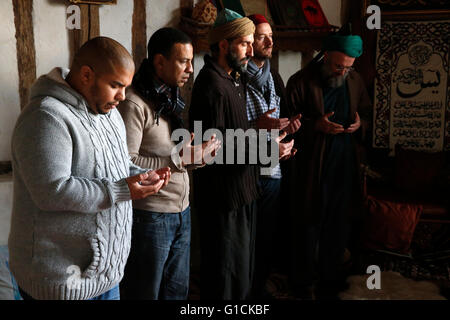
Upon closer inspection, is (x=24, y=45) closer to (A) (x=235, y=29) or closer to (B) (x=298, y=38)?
(A) (x=235, y=29)

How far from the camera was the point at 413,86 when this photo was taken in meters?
4.39

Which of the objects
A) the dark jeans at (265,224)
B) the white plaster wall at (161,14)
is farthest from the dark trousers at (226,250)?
the white plaster wall at (161,14)

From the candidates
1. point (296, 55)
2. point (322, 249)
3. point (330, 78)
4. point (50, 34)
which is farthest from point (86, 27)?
point (322, 249)

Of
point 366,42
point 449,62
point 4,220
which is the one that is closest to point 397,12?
point 366,42

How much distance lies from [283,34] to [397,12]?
122 centimetres

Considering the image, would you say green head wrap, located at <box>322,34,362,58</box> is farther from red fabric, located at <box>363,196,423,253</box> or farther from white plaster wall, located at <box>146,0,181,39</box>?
red fabric, located at <box>363,196,423,253</box>

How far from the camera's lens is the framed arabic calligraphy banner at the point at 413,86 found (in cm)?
430

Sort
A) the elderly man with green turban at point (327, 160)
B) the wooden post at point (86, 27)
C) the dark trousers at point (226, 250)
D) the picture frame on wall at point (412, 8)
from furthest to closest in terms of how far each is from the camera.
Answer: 1. the picture frame on wall at point (412, 8)
2. the elderly man with green turban at point (327, 160)
3. the wooden post at point (86, 27)
4. the dark trousers at point (226, 250)

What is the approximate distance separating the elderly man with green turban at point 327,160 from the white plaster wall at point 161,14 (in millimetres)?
928

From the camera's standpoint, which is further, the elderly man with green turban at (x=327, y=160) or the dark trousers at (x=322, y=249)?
the dark trousers at (x=322, y=249)

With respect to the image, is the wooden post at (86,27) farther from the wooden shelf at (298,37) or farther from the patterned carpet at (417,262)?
the patterned carpet at (417,262)

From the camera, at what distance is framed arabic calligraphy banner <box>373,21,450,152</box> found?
4301 millimetres

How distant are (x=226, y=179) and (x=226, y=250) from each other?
0.40 m
